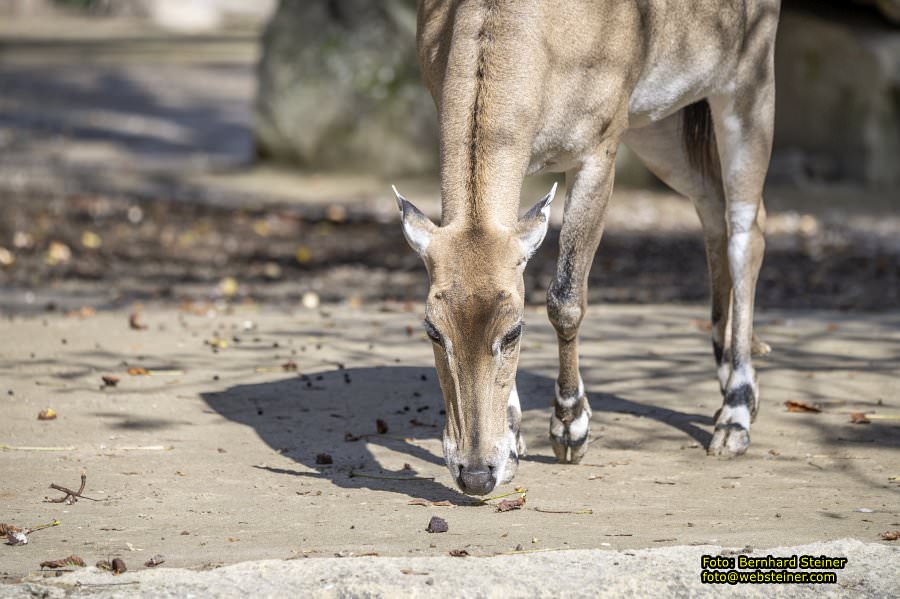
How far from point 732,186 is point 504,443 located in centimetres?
232

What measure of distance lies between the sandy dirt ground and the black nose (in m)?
0.19

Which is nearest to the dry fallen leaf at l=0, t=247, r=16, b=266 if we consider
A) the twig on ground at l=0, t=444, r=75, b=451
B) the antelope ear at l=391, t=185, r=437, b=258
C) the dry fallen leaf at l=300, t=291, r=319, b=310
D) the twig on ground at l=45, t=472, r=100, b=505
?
the dry fallen leaf at l=300, t=291, r=319, b=310

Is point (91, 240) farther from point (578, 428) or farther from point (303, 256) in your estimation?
point (578, 428)

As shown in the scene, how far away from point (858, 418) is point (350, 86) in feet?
34.3

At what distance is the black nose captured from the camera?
4.30 m

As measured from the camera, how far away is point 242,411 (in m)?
6.12

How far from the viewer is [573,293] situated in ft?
17.9

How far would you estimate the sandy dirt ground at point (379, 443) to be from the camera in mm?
4477

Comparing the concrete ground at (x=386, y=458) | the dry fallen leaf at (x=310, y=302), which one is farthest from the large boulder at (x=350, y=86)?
the dry fallen leaf at (x=310, y=302)

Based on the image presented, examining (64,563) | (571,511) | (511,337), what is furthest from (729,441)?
(64,563)

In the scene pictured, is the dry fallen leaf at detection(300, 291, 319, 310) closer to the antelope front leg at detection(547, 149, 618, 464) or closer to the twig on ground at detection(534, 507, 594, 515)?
the antelope front leg at detection(547, 149, 618, 464)

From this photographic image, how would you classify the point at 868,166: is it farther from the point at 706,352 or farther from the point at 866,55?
the point at 706,352

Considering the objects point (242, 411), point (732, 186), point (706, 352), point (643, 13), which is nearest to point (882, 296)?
point (706, 352)

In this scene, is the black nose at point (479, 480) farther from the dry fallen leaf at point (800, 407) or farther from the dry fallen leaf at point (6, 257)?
the dry fallen leaf at point (6, 257)
